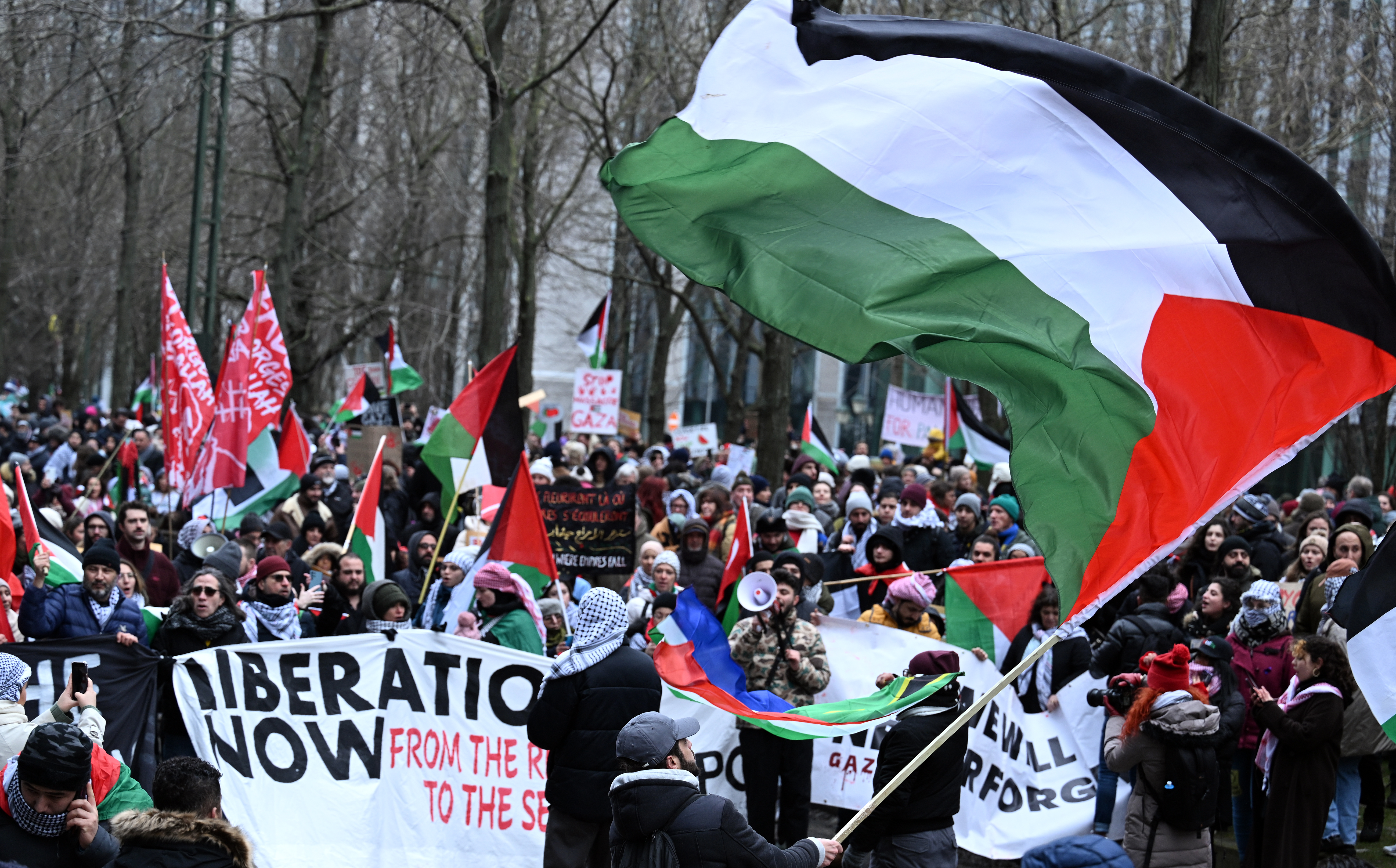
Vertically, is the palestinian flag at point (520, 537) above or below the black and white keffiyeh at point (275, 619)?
above

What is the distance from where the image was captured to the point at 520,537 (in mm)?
Answer: 9227

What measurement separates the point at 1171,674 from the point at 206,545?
6943 millimetres

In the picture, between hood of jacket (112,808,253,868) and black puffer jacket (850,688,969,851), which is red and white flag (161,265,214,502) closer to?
black puffer jacket (850,688,969,851)

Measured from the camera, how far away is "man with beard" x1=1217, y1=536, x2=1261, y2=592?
10.0 metres

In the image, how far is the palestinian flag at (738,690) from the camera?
5.95 meters

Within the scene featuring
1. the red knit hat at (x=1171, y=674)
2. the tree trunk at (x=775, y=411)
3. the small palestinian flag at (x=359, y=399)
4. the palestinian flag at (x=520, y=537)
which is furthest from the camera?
the small palestinian flag at (x=359, y=399)

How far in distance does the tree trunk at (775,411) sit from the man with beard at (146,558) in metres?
8.52

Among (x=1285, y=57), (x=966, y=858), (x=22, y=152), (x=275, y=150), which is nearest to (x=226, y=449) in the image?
(x=966, y=858)

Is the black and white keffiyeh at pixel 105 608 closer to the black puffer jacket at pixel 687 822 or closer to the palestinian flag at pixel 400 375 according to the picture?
the black puffer jacket at pixel 687 822

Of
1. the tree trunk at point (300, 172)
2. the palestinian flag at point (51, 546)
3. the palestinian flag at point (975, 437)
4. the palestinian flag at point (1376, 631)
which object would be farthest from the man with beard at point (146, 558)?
the tree trunk at point (300, 172)

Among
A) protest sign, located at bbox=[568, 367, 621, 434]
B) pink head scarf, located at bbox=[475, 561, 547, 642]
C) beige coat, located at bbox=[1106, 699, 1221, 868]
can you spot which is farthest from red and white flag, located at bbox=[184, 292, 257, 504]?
protest sign, located at bbox=[568, 367, 621, 434]

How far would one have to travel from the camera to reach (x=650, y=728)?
475cm

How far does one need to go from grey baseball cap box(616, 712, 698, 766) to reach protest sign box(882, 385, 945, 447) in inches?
599

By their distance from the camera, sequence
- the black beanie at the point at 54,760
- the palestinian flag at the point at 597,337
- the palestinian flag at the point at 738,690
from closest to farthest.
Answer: the black beanie at the point at 54,760 < the palestinian flag at the point at 738,690 < the palestinian flag at the point at 597,337
